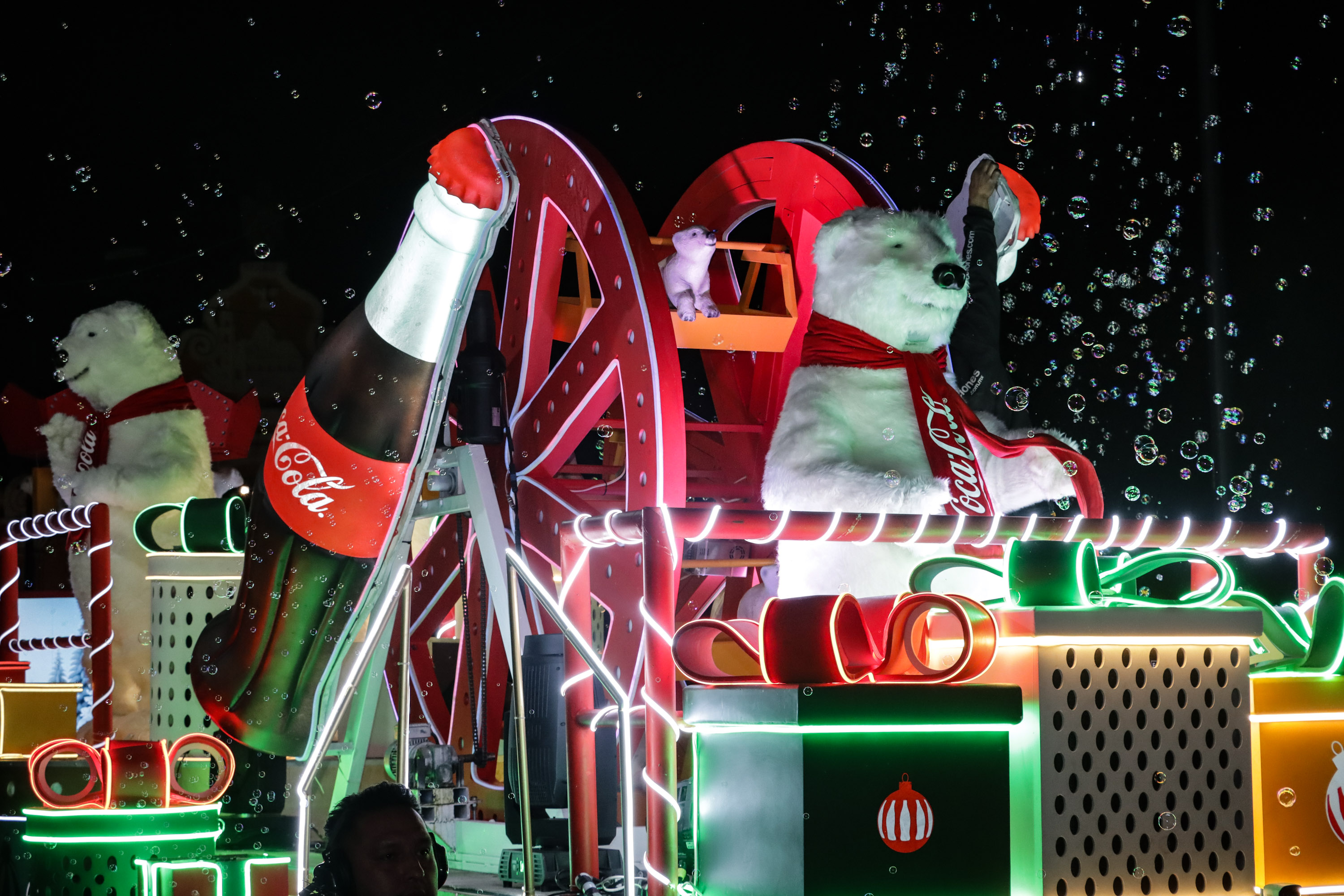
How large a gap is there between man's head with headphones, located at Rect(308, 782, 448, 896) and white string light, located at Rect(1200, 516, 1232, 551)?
199cm

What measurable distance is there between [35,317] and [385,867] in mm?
7368

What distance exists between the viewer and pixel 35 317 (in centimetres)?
828

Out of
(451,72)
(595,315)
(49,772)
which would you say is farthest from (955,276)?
(451,72)

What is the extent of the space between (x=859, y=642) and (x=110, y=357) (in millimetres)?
5370

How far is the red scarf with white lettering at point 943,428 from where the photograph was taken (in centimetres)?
411


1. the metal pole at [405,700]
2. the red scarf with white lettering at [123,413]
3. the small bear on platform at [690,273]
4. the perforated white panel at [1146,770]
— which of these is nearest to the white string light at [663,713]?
the metal pole at [405,700]

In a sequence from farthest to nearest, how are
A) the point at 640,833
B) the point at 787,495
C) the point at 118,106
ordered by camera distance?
the point at 118,106 → the point at 640,833 → the point at 787,495

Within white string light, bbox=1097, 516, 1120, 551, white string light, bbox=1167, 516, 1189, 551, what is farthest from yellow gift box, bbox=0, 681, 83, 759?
white string light, bbox=1167, 516, 1189, 551

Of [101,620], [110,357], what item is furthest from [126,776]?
[110,357]

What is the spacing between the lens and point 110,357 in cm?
634

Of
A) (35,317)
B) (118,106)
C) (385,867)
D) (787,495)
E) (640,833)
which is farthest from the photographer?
(35,317)

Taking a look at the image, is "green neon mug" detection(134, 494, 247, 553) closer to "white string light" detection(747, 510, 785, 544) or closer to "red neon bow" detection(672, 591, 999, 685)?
"white string light" detection(747, 510, 785, 544)

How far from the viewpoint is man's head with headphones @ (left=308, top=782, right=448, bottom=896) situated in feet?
6.59

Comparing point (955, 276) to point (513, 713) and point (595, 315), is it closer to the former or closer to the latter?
point (595, 315)
